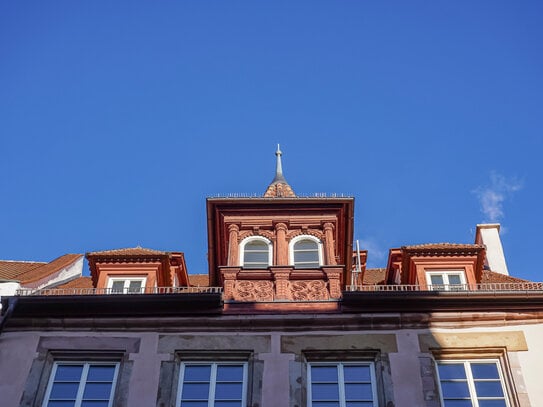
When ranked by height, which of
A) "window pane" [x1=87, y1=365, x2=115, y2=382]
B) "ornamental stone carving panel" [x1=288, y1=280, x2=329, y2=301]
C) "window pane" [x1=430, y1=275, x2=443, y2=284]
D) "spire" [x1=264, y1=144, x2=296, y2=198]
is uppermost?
"spire" [x1=264, y1=144, x2=296, y2=198]

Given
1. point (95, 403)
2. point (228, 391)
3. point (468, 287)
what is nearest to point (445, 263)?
point (468, 287)

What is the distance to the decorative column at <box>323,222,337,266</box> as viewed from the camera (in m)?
17.4

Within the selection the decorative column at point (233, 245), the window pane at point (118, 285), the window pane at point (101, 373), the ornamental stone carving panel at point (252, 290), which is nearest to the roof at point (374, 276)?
the decorative column at point (233, 245)

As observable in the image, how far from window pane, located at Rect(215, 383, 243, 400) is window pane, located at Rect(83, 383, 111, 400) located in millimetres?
1815

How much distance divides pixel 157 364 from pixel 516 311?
6407 mm

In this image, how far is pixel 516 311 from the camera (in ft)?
52.4

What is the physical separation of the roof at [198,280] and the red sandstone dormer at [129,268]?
9.54ft

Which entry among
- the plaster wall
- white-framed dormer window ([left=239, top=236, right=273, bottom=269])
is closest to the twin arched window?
white-framed dormer window ([left=239, top=236, right=273, bottom=269])

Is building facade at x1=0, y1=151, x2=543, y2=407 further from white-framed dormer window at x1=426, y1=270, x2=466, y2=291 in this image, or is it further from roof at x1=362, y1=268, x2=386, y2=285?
roof at x1=362, y1=268, x2=386, y2=285

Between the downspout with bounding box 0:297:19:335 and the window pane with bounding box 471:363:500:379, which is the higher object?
the downspout with bounding box 0:297:19:335

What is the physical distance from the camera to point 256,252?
17.9 m

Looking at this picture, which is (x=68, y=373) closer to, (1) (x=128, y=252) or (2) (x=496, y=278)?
(1) (x=128, y=252)

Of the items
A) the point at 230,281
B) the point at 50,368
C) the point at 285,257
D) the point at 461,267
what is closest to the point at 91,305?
the point at 50,368

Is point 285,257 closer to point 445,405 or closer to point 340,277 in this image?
point 340,277
